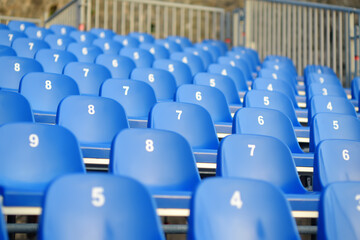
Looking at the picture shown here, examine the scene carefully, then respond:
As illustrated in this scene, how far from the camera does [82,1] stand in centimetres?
788

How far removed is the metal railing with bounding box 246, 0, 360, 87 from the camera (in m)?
6.97

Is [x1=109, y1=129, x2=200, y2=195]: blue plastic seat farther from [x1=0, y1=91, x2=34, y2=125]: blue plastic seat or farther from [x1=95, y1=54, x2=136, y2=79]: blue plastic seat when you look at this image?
[x1=95, y1=54, x2=136, y2=79]: blue plastic seat

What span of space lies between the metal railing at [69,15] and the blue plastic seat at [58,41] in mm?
1922

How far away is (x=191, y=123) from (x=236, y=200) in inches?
59.8

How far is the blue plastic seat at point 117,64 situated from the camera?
5.05 metres

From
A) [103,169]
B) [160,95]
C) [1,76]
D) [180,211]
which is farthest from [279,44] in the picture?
[180,211]

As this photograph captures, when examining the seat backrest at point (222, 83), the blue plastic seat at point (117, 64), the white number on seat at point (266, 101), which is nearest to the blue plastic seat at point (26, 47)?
the blue plastic seat at point (117, 64)

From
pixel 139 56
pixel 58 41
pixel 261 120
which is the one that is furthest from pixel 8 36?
pixel 261 120

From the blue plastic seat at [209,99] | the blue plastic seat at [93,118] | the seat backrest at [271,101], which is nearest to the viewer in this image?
the blue plastic seat at [93,118]

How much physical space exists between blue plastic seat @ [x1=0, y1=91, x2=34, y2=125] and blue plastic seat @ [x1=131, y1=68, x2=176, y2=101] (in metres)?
1.74

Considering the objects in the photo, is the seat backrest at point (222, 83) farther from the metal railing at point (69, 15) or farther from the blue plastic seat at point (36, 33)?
the metal railing at point (69, 15)

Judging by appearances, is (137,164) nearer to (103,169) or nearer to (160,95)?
(103,169)

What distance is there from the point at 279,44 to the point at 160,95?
3.75 m

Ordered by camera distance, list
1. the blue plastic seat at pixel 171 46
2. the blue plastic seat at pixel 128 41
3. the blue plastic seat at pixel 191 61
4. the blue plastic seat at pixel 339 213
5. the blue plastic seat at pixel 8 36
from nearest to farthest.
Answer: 1. the blue plastic seat at pixel 339 213
2. the blue plastic seat at pixel 8 36
3. the blue plastic seat at pixel 191 61
4. the blue plastic seat at pixel 128 41
5. the blue plastic seat at pixel 171 46
